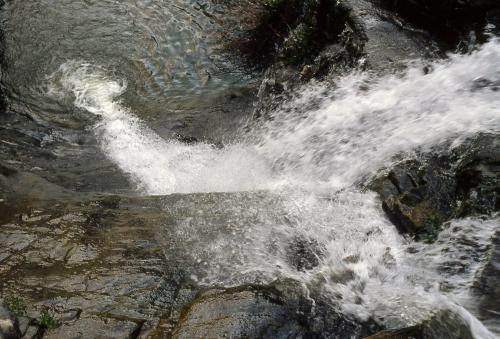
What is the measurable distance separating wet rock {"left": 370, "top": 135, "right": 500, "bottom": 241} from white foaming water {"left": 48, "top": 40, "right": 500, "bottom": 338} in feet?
0.52

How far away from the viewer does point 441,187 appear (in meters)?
5.20

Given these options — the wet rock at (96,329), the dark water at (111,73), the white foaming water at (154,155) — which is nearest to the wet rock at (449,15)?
the dark water at (111,73)

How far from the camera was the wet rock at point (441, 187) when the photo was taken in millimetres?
4914

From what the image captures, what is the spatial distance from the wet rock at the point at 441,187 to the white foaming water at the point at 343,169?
0.16 metres

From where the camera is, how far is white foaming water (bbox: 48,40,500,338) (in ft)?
15.1

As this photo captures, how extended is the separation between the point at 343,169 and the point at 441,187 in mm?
1372

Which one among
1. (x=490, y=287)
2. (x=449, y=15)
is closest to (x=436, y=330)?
(x=490, y=287)

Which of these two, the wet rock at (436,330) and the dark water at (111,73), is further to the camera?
the dark water at (111,73)

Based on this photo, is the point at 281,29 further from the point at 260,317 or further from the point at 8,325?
the point at 8,325

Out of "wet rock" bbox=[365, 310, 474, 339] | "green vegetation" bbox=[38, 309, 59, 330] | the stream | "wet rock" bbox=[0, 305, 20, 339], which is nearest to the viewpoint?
"wet rock" bbox=[0, 305, 20, 339]

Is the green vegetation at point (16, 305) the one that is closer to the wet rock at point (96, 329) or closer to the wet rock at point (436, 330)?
the wet rock at point (96, 329)

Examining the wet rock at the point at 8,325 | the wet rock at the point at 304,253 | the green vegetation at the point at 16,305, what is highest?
the wet rock at the point at 304,253

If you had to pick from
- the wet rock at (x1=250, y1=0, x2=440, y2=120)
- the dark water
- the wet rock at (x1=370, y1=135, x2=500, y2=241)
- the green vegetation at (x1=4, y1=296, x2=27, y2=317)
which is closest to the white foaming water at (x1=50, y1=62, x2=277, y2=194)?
the dark water

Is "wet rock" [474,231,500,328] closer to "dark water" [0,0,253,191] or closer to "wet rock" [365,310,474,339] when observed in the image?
"wet rock" [365,310,474,339]
